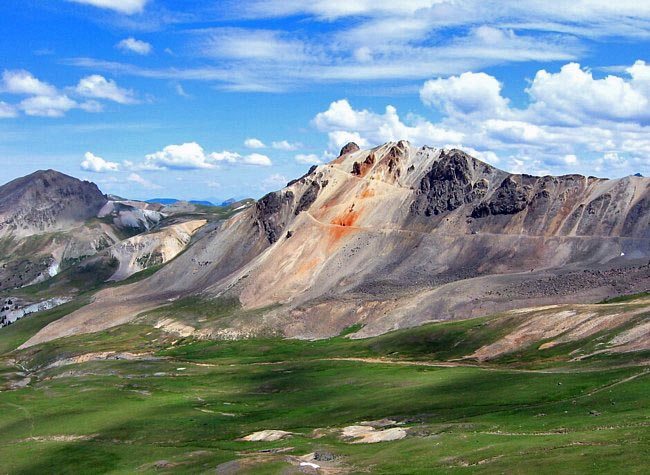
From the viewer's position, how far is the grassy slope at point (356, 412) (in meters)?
64.0

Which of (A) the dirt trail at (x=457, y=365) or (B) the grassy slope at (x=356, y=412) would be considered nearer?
(B) the grassy slope at (x=356, y=412)

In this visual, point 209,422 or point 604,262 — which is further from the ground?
point 604,262

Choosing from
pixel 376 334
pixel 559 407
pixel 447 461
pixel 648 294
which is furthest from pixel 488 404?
pixel 376 334

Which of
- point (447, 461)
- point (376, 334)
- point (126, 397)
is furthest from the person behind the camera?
point (376, 334)

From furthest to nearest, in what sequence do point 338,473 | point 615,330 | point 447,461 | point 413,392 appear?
point 615,330, point 413,392, point 338,473, point 447,461

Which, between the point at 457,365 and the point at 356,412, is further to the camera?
the point at 457,365

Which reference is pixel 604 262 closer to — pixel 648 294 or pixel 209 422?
pixel 648 294

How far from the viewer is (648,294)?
524 ft

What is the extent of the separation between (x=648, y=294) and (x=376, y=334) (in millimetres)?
65694

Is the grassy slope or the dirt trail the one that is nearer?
the grassy slope

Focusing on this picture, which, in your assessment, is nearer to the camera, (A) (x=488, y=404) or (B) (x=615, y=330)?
(A) (x=488, y=404)

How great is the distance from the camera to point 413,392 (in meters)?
108

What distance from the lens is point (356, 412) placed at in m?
102

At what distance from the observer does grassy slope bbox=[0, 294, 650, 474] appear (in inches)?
2520
